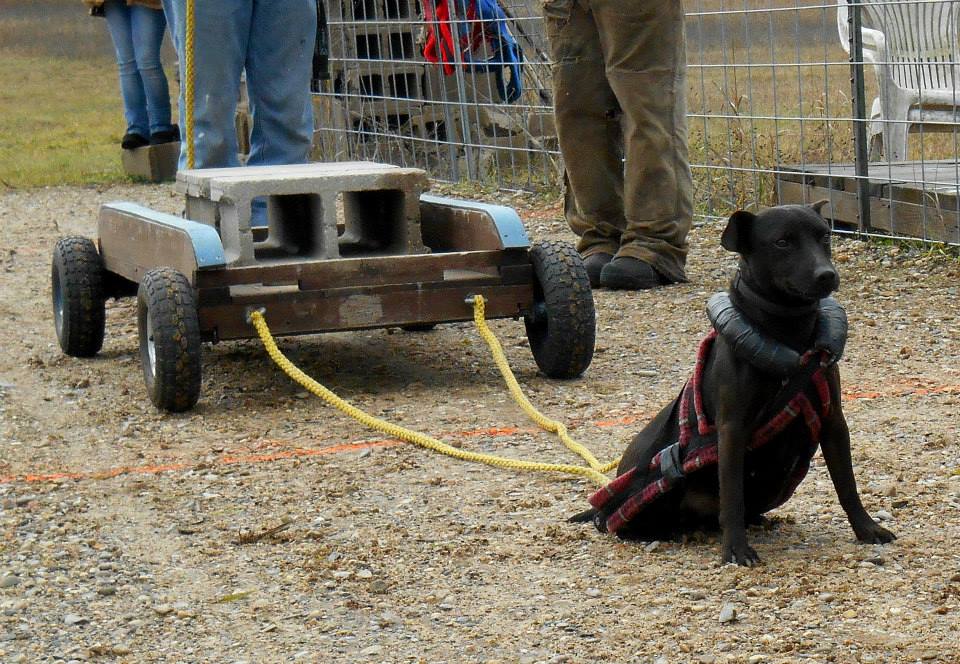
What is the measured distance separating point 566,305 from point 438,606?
1.77 metres

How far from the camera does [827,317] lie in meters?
2.68

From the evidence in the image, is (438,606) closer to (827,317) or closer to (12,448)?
(827,317)

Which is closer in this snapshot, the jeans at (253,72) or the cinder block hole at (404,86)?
the jeans at (253,72)

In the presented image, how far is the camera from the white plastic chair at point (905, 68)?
265 inches

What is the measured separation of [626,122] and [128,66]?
5796 mm

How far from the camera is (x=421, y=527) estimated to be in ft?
10.3

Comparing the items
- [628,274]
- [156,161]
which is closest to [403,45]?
[156,161]

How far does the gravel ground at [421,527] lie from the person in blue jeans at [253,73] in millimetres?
881

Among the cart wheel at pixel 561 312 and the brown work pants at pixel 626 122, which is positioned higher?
the brown work pants at pixel 626 122

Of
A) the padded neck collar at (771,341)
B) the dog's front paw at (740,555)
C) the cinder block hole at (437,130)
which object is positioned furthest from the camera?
the cinder block hole at (437,130)

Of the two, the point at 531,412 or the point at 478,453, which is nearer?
the point at 478,453

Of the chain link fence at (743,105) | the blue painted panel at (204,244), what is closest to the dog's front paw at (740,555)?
the blue painted panel at (204,244)

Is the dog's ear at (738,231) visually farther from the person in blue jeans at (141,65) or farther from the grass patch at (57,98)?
the grass patch at (57,98)

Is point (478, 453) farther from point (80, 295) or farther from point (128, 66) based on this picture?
point (128, 66)
